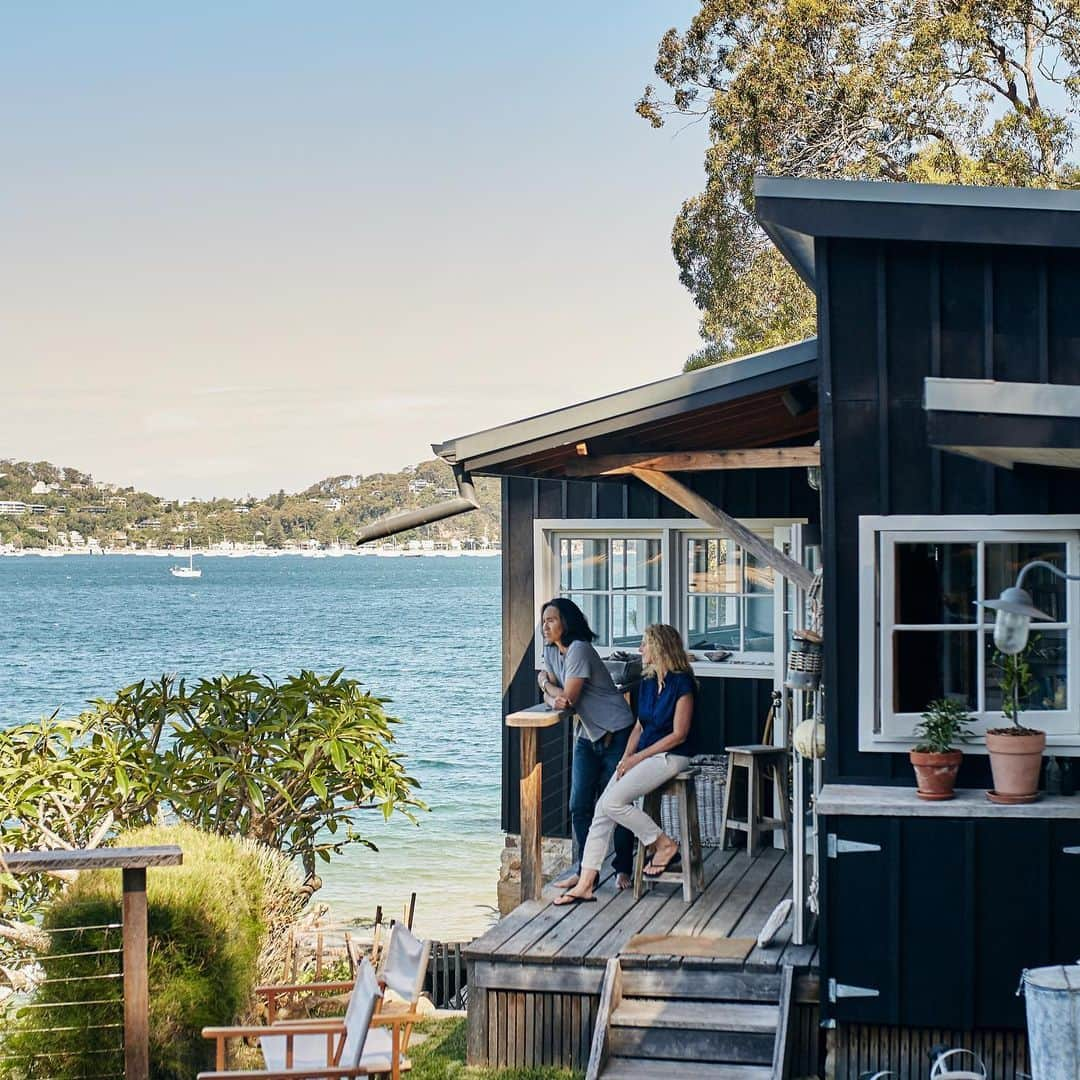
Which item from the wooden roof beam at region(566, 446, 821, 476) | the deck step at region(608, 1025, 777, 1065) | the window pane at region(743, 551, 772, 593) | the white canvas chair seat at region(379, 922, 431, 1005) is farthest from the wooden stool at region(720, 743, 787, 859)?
the white canvas chair seat at region(379, 922, 431, 1005)

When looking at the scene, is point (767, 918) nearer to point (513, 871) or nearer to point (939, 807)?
point (939, 807)

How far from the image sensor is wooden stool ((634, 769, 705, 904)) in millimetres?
7273

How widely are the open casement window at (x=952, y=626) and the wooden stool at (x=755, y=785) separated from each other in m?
2.32

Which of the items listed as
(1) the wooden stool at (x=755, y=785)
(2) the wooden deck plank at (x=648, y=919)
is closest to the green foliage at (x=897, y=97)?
(1) the wooden stool at (x=755, y=785)

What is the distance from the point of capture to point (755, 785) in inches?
332

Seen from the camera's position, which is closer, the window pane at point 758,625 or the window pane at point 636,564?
the window pane at point 758,625

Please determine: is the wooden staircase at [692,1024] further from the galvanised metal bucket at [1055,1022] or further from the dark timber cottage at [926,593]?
the galvanised metal bucket at [1055,1022]

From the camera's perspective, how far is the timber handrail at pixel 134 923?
204 inches

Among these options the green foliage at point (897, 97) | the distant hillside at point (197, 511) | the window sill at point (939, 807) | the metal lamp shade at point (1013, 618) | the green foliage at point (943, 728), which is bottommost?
the window sill at point (939, 807)

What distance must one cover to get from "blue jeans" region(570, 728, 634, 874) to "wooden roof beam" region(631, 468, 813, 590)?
1.21 meters

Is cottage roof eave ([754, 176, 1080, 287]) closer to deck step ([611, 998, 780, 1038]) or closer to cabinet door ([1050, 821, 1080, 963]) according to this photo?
cabinet door ([1050, 821, 1080, 963])

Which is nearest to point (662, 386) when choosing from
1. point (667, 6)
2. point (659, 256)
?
point (667, 6)

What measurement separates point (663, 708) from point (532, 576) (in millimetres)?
2993

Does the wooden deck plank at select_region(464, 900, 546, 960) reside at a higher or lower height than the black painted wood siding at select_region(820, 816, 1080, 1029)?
lower
